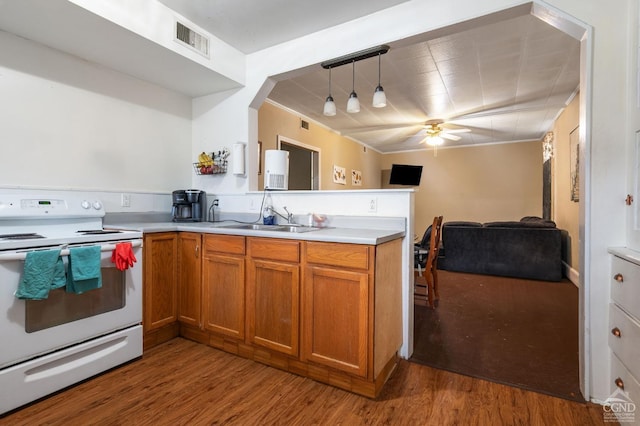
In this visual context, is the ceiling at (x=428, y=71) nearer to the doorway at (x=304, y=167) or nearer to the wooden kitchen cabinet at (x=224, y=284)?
the doorway at (x=304, y=167)

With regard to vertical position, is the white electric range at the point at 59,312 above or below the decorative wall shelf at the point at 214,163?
below

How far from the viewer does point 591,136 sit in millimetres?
1725

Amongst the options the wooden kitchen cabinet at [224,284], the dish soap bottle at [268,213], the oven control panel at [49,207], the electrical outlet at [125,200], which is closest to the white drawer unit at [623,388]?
the wooden kitchen cabinet at [224,284]

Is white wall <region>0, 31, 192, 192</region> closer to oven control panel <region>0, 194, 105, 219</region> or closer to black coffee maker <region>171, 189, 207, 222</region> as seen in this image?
oven control panel <region>0, 194, 105, 219</region>

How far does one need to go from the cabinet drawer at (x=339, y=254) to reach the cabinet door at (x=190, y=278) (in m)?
1.01

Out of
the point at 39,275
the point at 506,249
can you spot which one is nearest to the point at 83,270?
the point at 39,275

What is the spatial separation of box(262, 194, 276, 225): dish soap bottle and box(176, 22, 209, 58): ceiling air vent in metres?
1.32

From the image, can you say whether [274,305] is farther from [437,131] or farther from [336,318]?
[437,131]

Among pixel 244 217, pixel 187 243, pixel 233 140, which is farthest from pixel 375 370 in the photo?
pixel 233 140

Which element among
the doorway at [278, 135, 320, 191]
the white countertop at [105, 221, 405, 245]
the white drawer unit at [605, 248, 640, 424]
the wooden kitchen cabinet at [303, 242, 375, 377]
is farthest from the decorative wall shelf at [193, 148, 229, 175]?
the white drawer unit at [605, 248, 640, 424]

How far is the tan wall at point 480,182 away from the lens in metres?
6.87

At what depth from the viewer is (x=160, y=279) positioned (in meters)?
2.40

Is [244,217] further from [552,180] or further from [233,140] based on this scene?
[552,180]

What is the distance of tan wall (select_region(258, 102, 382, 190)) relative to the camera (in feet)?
14.0
